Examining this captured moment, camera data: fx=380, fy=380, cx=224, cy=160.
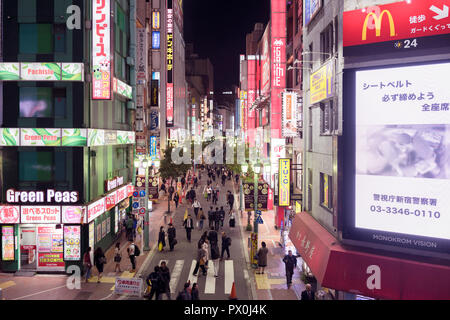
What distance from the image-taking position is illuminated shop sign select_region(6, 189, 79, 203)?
18656mm

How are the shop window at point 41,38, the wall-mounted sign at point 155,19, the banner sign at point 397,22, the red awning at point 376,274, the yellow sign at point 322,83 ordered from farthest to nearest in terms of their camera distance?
the wall-mounted sign at point 155,19 < the shop window at point 41,38 < the yellow sign at point 322,83 < the banner sign at point 397,22 < the red awning at point 376,274

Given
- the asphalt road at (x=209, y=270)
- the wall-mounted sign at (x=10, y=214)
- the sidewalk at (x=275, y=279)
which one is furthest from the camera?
the wall-mounted sign at (x=10, y=214)

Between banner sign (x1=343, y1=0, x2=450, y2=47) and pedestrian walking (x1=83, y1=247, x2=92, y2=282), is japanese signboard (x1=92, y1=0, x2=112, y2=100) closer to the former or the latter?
pedestrian walking (x1=83, y1=247, x2=92, y2=282)

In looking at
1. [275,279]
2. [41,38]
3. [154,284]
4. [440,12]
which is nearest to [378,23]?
[440,12]

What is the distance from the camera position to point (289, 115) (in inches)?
902

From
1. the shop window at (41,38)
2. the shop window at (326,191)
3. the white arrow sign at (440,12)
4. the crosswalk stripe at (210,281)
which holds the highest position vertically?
the shop window at (41,38)

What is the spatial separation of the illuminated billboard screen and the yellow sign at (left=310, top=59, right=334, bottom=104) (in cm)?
126

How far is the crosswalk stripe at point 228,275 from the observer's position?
55.0 ft

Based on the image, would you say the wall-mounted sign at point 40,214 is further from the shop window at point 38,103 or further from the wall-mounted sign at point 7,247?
the shop window at point 38,103

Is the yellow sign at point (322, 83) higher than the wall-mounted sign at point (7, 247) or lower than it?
higher

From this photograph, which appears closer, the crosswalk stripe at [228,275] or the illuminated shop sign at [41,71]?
the crosswalk stripe at [228,275]

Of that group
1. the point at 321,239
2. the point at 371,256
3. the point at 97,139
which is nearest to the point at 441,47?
the point at 371,256

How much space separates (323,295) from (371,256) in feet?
11.7

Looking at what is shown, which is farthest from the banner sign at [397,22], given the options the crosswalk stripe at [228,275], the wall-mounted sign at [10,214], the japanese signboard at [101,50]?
the wall-mounted sign at [10,214]
